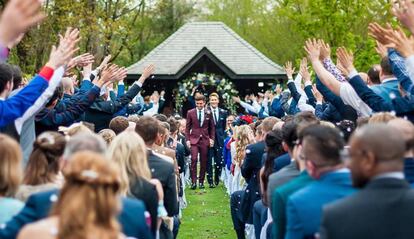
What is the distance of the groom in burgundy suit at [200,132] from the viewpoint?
23.0m

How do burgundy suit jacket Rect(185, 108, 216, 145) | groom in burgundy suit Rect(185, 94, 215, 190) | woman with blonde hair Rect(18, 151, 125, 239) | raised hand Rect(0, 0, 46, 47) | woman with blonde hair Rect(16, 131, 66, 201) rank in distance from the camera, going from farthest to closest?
1. burgundy suit jacket Rect(185, 108, 216, 145)
2. groom in burgundy suit Rect(185, 94, 215, 190)
3. raised hand Rect(0, 0, 46, 47)
4. woman with blonde hair Rect(16, 131, 66, 201)
5. woman with blonde hair Rect(18, 151, 125, 239)

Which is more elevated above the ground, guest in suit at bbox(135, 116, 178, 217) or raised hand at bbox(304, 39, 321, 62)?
raised hand at bbox(304, 39, 321, 62)

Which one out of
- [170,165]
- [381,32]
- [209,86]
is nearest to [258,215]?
[170,165]

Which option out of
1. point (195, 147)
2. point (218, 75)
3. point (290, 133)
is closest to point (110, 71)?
point (290, 133)

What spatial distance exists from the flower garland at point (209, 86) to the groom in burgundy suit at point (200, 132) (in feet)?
40.4

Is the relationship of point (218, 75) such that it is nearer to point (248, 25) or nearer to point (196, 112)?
point (196, 112)

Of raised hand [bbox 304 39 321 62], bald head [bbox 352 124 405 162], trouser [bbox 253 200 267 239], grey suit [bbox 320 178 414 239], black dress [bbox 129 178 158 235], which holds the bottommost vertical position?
trouser [bbox 253 200 267 239]

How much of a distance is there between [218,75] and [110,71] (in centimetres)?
2783

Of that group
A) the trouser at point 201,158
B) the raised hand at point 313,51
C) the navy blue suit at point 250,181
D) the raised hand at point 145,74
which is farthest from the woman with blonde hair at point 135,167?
the trouser at point 201,158

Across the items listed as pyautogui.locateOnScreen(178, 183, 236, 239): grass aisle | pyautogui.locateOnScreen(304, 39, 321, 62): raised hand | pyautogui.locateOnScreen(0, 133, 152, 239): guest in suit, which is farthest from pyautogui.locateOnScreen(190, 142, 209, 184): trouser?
pyautogui.locateOnScreen(0, 133, 152, 239): guest in suit

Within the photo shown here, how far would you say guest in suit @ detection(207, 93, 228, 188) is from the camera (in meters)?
23.2

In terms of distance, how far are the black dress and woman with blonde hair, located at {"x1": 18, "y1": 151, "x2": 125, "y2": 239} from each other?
2466 millimetres

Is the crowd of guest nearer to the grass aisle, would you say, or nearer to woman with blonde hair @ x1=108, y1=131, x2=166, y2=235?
woman with blonde hair @ x1=108, y1=131, x2=166, y2=235

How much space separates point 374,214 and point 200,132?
18.0 metres
